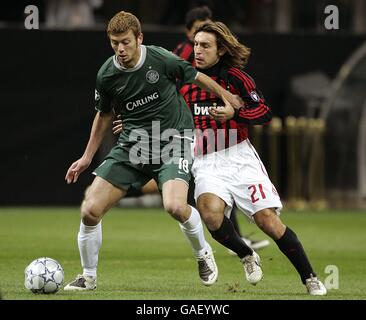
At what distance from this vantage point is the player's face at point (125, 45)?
8211 mm

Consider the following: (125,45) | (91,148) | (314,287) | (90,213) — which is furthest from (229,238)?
(125,45)

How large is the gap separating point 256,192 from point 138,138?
1021mm

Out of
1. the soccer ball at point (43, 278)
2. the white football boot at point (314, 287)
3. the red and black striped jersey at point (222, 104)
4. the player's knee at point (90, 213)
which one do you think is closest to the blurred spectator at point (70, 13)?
the red and black striped jersey at point (222, 104)

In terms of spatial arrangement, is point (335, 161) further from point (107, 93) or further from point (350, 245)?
point (107, 93)

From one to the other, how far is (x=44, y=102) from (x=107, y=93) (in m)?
8.98

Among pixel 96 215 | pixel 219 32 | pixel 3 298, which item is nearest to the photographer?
pixel 3 298

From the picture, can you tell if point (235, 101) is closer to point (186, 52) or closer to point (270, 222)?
point (270, 222)

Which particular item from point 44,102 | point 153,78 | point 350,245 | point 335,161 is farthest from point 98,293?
point 335,161

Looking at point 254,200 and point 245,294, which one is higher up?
point 254,200

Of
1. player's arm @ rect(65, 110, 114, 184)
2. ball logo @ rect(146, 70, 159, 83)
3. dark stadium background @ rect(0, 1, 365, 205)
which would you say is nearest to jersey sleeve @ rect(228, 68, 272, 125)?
ball logo @ rect(146, 70, 159, 83)

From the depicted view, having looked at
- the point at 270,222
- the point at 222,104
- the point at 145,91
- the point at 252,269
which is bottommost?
the point at 252,269

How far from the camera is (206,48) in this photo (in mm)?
8914
